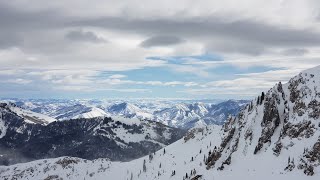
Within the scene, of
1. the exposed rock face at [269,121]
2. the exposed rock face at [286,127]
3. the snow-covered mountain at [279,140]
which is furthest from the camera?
the exposed rock face at [269,121]

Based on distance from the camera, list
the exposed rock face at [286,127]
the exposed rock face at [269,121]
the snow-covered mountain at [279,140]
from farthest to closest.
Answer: the exposed rock face at [269,121] → the exposed rock face at [286,127] → the snow-covered mountain at [279,140]

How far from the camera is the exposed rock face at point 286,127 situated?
141 metres

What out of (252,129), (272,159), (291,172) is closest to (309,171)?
(291,172)

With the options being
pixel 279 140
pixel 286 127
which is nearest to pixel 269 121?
pixel 286 127

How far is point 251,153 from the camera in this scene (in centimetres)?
17000

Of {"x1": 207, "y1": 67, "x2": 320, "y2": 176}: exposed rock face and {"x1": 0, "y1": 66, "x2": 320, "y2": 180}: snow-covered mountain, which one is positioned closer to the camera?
{"x1": 0, "y1": 66, "x2": 320, "y2": 180}: snow-covered mountain

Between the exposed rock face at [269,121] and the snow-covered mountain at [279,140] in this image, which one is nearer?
the snow-covered mountain at [279,140]

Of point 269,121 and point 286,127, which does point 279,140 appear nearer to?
point 286,127

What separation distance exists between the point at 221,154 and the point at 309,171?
70.1 meters

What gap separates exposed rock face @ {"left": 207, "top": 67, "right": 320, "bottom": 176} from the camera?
141125 mm

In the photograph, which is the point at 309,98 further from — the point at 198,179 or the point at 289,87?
the point at 198,179

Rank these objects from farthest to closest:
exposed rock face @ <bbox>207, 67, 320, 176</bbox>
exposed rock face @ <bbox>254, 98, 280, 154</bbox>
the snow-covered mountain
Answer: exposed rock face @ <bbox>254, 98, 280, 154</bbox>, exposed rock face @ <bbox>207, 67, 320, 176</bbox>, the snow-covered mountain

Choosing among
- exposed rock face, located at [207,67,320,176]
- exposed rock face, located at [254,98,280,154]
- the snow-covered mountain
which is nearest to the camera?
the snow-covered mountain

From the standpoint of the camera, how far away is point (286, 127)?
16138cm
